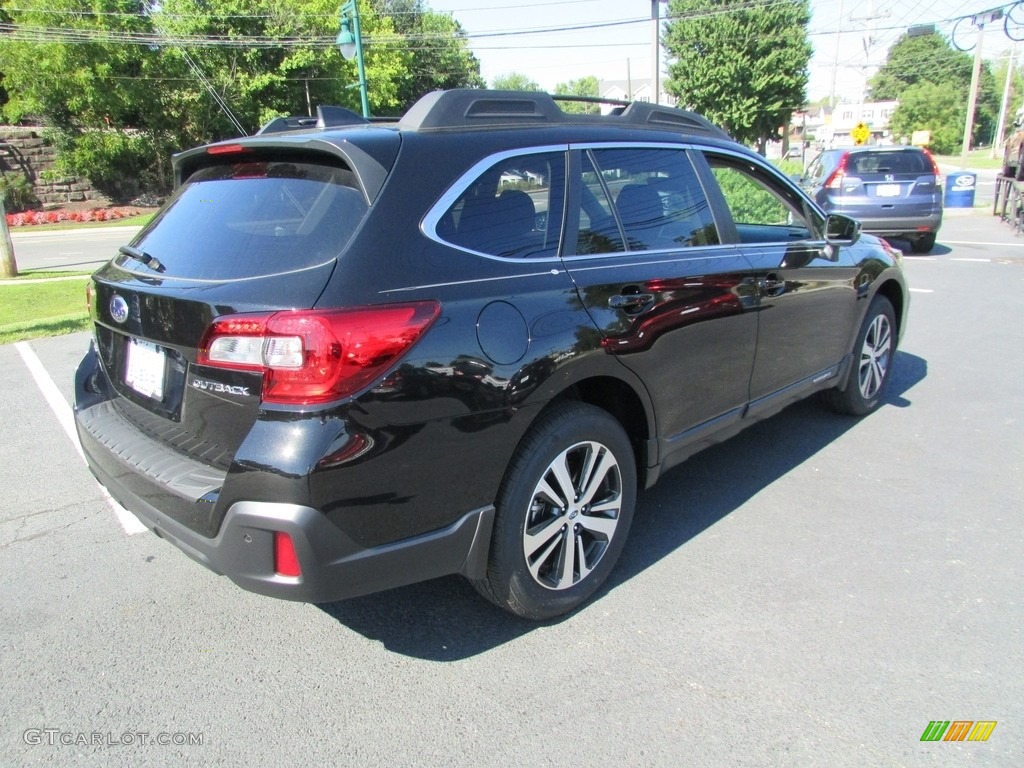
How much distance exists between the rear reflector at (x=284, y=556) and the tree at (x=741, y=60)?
37987 millimetres

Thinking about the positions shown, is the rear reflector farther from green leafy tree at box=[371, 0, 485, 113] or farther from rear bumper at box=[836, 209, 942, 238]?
green leafy tree at box=[371, 0, 485, 113]

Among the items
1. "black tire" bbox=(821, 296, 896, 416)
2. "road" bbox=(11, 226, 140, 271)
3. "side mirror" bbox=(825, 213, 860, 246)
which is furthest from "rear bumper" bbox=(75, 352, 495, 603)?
"road" bbox=(11, 226, 140, 271)

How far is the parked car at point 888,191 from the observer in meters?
12.2

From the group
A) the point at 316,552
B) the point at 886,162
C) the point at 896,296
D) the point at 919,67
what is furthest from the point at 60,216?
the point at 919,67

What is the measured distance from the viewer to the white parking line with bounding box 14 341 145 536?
3.76 metres

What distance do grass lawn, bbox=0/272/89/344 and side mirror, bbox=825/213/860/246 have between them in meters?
7.30

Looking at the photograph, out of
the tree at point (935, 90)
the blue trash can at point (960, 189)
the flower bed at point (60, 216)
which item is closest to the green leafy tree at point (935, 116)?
the tree at point (935, 90)

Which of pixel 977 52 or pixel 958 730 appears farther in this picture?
pixel 977 52

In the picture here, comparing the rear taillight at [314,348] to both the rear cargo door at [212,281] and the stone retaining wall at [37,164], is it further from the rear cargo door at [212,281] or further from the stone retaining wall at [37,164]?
the stone retaining wall at [37,164]

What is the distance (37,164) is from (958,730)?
125ft

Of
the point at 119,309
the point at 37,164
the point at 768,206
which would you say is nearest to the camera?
the point at 119,309

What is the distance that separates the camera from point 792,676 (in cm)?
261

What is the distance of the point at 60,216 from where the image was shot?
1136 inches

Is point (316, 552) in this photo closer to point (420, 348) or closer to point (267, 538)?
point (267, 538)
